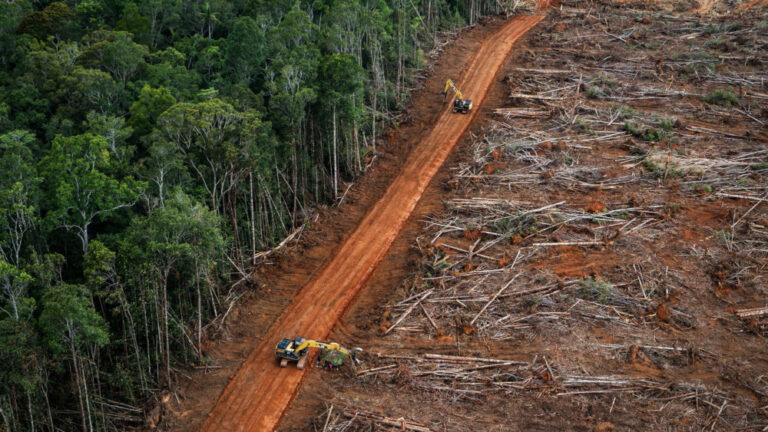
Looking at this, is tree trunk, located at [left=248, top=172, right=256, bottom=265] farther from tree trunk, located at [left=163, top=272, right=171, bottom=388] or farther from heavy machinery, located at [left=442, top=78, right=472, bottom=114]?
heavy machinery, located at [left=442, top=78, right=472, bottom=114]

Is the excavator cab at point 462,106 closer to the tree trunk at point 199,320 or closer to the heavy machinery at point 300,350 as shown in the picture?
the heavy machinery at point 300,350

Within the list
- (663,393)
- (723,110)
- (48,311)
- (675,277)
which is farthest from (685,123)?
(48,311)

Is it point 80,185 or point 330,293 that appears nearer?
point 80,185

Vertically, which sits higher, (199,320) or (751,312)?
(199,320)

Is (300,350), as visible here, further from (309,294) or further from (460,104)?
(460,104)

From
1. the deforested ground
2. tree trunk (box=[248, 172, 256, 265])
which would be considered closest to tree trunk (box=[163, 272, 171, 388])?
the deforested ground

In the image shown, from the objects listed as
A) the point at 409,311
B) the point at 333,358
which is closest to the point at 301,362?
the point at 333,358
